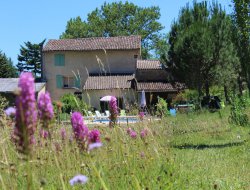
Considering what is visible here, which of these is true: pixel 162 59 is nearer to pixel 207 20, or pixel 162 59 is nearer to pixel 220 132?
pixel 207 20

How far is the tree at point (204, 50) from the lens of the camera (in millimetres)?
36625

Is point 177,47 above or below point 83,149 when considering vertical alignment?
above

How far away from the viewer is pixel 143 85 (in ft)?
144

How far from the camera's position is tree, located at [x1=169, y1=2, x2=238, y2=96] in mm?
36625

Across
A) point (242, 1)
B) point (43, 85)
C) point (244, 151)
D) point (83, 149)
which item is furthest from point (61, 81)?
point (83, 149)

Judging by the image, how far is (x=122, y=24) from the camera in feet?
218

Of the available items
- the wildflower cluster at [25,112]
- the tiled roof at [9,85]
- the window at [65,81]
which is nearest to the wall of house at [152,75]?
the window at [65,81]

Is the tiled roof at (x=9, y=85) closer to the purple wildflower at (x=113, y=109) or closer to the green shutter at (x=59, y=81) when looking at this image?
the green shutter at (x=59, y=81)

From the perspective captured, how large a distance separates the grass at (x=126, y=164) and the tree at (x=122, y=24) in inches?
2199

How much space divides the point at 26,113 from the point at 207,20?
3730 centimetres

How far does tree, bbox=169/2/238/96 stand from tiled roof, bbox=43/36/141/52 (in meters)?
9.05

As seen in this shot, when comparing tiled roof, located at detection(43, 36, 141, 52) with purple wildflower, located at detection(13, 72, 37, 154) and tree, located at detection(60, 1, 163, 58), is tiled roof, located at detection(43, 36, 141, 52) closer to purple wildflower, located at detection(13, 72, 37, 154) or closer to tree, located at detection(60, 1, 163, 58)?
tree, located at detection(60, 1, 163, 58)

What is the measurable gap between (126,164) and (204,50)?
32101 millimetres

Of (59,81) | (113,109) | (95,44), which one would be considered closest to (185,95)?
(95,44)
